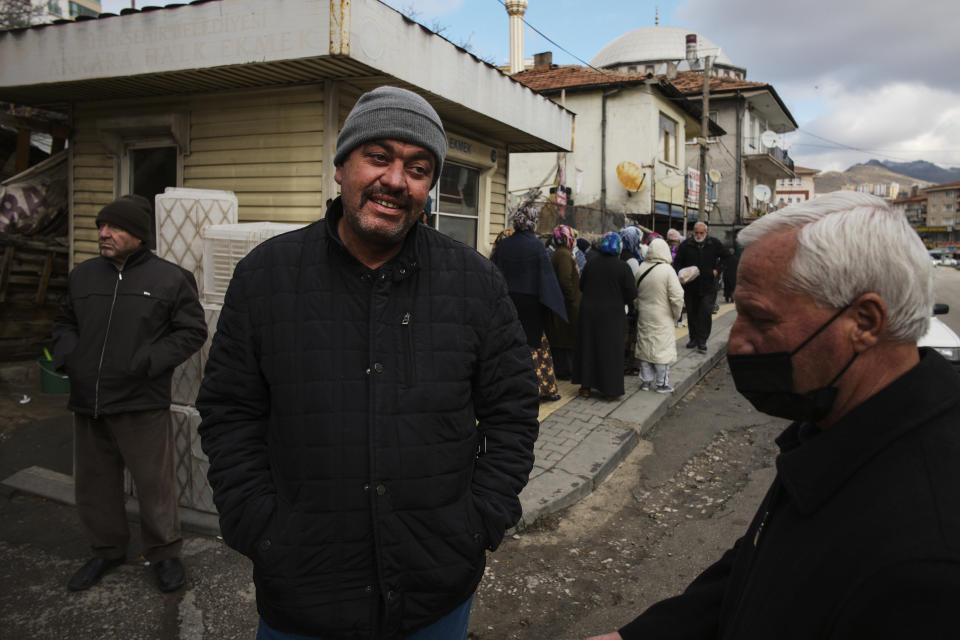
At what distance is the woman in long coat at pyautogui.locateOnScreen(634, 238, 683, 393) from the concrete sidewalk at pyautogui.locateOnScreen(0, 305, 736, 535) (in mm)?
368

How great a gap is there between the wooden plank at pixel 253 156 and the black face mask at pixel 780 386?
5627 millimetres

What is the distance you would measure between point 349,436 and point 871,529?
3.88 ft

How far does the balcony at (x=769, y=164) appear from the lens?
3014 centimetres

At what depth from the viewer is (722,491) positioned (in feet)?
16.9

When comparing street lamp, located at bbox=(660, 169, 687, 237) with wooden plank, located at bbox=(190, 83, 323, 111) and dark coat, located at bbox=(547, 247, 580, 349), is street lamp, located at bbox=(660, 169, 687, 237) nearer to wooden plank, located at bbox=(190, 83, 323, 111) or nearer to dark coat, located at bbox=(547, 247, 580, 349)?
dark coat, located at bbox=(547, 247, 580, 349)

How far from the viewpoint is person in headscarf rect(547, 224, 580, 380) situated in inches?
295

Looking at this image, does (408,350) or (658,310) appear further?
(658,310)

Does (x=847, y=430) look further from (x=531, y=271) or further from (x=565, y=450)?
(x=531, y=271)

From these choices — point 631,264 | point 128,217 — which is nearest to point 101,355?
point 128,217

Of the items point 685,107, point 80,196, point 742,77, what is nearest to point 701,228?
point 80,196

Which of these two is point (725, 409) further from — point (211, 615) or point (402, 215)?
point (402, 215)

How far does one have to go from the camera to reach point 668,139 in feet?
73.7

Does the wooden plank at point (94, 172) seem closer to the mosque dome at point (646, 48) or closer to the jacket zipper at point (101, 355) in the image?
the jacket zipper at point (101, 355)

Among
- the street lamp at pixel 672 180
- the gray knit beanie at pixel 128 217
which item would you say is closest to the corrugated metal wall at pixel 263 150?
the gray knit beanie at pixel 128 217
